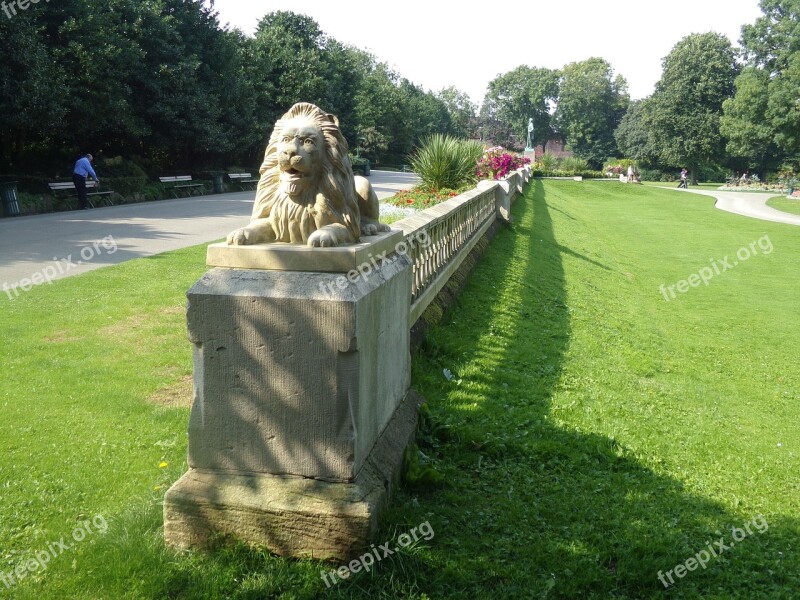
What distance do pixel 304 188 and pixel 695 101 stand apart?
66364mm

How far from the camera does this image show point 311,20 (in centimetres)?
4594

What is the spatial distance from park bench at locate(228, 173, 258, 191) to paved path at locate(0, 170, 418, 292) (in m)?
9.40

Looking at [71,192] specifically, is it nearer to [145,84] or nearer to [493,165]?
[145,84]

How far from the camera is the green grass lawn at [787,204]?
115ft

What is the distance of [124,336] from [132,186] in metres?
17.2

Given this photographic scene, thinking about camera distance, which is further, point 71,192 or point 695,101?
point 695,101

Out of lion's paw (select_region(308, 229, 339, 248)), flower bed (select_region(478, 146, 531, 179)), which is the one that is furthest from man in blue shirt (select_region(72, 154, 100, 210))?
lion's paw (select_region(308, 229, 339, 248))

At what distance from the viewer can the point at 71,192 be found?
64.7ft

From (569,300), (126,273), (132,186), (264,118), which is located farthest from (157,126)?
(569,300)

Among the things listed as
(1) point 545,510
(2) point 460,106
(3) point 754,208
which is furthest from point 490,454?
(2) point 460,106

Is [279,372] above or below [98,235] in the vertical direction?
above

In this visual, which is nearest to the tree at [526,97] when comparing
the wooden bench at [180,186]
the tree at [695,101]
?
the tree at [695,101]

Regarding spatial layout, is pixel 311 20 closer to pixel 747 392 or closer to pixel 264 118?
pixel 264 118

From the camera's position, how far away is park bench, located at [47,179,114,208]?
→ 61.4ft
